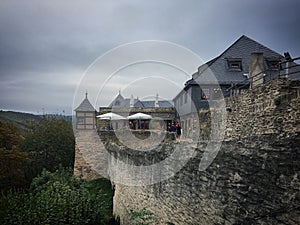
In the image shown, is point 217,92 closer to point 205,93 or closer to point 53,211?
point 205,93

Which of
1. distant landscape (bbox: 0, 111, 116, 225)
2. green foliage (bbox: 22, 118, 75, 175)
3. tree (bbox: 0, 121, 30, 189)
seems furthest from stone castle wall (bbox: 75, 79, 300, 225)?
green foliage (bbox: 22, 118, 75, 175)

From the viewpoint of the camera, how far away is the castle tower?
2250 cm

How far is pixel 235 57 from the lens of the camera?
62.5ft

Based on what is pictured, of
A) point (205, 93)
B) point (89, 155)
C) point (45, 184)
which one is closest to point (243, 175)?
point (205, 93)

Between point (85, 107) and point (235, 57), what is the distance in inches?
443

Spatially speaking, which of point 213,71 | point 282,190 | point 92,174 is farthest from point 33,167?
point 282,190

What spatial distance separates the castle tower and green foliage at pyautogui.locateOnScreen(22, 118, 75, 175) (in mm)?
7043

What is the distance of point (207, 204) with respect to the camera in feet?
17.3

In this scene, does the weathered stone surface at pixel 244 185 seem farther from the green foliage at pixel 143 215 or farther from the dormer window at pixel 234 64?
the dormer window at pixel 234 64

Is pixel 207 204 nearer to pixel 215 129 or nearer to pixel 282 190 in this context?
pixel 282 190

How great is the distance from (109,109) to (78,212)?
20.6m

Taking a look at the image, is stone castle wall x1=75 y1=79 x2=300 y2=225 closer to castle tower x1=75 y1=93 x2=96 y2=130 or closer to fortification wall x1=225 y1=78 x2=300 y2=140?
fortification wall x1=225 y1=78 x2=300 y2=140

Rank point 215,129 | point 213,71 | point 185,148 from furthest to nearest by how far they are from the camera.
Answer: point 213,71 → point 215,129 → point 185,148

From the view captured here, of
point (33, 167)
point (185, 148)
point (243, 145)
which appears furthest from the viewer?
point (33, 167)
